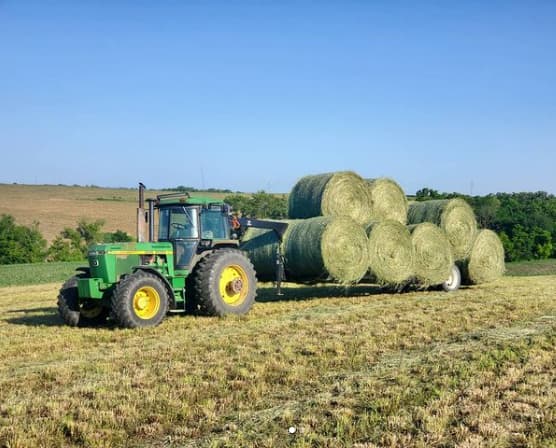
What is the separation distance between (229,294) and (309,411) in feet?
17.9

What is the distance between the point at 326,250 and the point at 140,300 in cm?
343

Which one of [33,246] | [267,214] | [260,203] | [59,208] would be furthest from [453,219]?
[59,208]

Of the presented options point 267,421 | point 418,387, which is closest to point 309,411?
point 267,421

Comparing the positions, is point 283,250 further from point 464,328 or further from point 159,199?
point 464,328

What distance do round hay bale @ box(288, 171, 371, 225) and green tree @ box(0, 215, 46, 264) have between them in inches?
Result: 899

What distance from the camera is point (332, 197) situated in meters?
12.3

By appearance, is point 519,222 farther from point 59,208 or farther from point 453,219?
point 59,208

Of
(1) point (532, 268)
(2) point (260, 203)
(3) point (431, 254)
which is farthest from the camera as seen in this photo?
(2) point (260, 203)

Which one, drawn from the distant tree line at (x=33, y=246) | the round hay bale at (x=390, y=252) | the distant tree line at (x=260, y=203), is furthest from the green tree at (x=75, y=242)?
the round hay bale at (x=390, y=252)

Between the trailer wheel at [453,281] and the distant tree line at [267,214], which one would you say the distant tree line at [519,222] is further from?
the trailer wheel at [453,281]

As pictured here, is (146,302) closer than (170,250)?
Yes

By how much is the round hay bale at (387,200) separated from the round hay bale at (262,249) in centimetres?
224

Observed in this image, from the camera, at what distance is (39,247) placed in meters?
32.8

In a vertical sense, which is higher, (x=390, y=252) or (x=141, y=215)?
(x=141, y=215)
